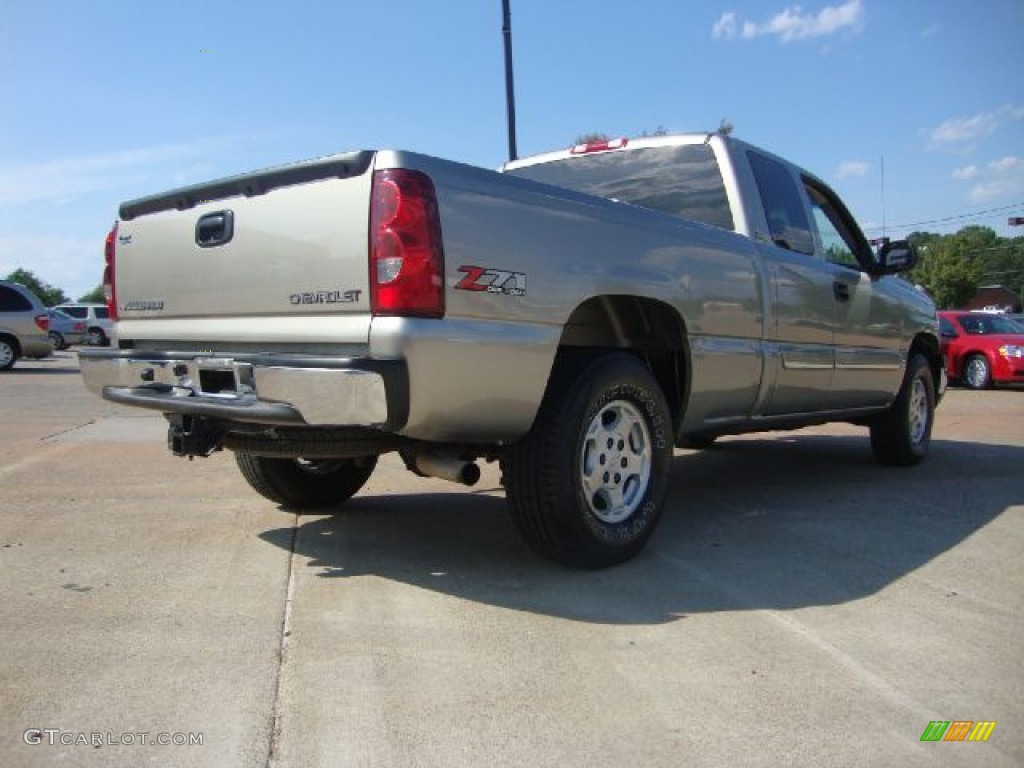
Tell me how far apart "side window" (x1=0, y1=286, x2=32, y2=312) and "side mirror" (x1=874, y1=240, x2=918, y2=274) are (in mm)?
16743

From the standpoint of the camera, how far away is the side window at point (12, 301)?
1744 centimetres

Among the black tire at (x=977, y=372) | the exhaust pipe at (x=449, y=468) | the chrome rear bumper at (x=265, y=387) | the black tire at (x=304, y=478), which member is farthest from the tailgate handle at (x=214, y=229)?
the black tire at (x=977, y=372)

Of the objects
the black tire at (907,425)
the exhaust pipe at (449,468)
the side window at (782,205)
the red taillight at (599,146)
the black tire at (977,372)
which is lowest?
the black tire at (977,372)

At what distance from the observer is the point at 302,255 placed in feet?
10.9

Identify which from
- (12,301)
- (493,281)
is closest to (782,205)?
(493,281)

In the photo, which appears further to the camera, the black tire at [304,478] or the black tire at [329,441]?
the black tire at [304,478]

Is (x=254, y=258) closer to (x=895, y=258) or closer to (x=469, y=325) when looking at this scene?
(x=469, y=325)

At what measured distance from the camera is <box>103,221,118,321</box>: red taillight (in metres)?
4.23

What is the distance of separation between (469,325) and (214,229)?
1.24m

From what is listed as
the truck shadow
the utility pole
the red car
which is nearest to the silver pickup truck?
the truck shadow

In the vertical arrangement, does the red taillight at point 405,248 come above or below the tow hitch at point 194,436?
above

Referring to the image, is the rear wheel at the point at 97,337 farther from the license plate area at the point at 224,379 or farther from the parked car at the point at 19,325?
the license plate area at the point at 224,379

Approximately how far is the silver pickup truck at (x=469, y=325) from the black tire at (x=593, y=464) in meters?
0.01

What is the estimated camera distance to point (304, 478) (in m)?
4.94
